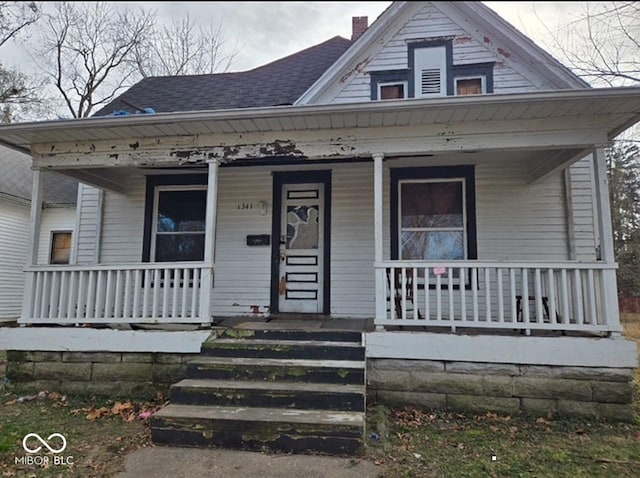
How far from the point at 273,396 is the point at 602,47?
8449 mm

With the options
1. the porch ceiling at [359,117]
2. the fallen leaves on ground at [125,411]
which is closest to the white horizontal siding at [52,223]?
the porch ceiling at [359,117]

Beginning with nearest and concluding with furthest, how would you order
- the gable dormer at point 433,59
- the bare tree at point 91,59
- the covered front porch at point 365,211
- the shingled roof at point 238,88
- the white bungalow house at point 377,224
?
the white bungalow house at point 377,224
the covered front porch at point 365,211
the gable dormer at point 433,59
the shingled roof at point 238,88
the bare tree at point 91,59

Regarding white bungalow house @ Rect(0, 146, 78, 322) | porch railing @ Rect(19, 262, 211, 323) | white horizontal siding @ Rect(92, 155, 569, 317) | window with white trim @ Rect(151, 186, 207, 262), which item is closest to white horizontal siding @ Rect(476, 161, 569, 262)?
white horizontal siding @ Rect(92, 155, 569, 317)

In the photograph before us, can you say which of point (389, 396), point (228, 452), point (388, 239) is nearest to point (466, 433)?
point (389, 396)

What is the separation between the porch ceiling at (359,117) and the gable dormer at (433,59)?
2110mm

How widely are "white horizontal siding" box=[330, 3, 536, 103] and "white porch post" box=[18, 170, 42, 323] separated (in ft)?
14.2

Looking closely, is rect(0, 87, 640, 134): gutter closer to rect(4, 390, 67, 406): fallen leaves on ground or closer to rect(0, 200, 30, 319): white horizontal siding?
rect(4, 390, 67, 406): fallen leaves on ground

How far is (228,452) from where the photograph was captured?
2975 millimetres

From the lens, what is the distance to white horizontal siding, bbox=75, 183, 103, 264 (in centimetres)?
640

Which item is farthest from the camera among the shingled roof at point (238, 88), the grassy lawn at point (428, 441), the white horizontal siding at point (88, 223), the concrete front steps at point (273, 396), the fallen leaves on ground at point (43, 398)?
the shingled roof at point (238, 88)

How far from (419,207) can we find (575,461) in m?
3.48

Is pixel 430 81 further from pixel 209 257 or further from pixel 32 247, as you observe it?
pixel 32 247

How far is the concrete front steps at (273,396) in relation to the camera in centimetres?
299

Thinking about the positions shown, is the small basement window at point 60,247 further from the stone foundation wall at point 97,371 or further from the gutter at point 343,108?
the gutter at point 343,108
